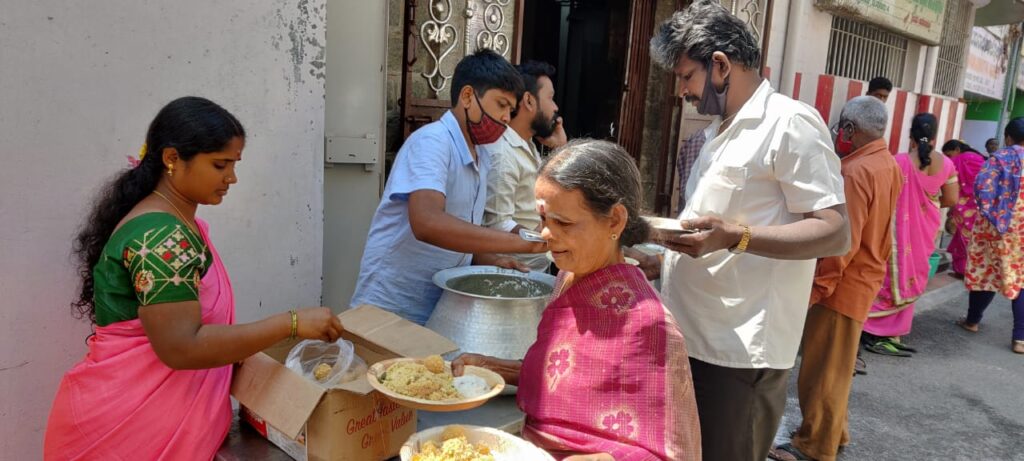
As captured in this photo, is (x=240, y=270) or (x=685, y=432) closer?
(x=685, y=432)

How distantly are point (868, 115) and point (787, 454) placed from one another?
2.12 meters

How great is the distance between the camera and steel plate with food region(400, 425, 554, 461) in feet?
4.50

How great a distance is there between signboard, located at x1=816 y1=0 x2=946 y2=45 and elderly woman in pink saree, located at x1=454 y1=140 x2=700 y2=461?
6287 millimetres

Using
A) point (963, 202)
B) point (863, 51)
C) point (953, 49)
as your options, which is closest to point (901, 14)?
point (863, 51)

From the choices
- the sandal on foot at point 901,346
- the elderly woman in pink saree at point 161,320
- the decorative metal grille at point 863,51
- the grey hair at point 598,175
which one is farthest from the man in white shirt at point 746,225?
the decorative metal grille at point 863,51

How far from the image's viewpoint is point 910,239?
570 cm

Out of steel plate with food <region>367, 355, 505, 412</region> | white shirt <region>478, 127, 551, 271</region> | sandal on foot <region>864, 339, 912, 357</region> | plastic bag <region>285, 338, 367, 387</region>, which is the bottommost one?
sandal on foot <region>864, 339, 912, 357</region>

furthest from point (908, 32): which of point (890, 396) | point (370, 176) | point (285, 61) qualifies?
point (285, 61)

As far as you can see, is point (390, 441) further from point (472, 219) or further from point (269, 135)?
point (269, 135)

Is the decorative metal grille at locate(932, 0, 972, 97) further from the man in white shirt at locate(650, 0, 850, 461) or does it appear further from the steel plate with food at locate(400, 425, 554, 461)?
the steel plate with food at locate(400, 425, 554, 461)

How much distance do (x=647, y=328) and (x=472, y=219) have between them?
1.33 m

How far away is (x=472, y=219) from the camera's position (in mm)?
2695

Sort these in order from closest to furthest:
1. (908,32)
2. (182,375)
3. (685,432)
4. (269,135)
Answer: (685,432)
(182,375)
(269,135)
(908,32)

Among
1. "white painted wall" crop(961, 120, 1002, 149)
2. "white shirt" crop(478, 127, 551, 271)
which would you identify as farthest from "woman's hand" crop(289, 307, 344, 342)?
"white painted wall" crop(961, 120, 1002, 149)
